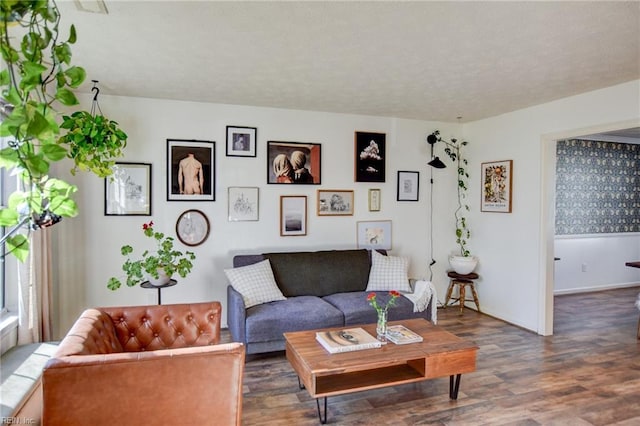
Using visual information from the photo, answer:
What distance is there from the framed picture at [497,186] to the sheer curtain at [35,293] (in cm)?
461

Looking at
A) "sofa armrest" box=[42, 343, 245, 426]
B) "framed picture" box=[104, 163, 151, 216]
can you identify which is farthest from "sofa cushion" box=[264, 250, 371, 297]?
"sofa armrest" box=[42, 343, 245, 426]

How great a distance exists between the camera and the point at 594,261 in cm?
629

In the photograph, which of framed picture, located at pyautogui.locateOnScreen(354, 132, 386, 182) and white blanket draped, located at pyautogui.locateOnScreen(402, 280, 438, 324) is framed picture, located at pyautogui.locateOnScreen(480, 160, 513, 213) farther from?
white blanket draped, located at pyautogui.locateOnScreen(402, 280, 438, 324)

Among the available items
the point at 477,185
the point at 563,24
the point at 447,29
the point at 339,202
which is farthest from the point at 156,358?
the point at 477,185

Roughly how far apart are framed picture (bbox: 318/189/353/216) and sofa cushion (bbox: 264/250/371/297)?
541mm

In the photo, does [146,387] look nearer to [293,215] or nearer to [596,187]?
[293,215]

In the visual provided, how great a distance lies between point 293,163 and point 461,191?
239 cm

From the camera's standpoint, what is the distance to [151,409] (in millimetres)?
1748

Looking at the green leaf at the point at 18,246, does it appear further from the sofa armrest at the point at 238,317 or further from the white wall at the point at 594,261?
the white wall at the point at 594,261

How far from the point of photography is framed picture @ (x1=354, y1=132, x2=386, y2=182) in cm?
488

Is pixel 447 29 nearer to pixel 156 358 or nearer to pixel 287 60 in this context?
pixel 287 60

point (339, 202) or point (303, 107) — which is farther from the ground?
point (303, 107)

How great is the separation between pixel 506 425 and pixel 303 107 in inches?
137

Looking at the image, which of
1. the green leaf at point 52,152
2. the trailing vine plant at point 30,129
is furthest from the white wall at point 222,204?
the green leaf at point 52,152
